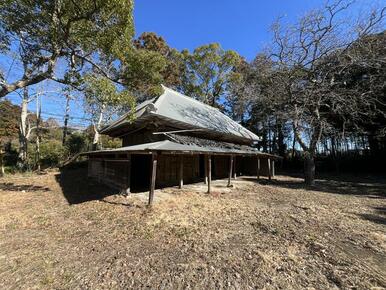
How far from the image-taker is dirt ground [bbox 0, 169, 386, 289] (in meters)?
3.48

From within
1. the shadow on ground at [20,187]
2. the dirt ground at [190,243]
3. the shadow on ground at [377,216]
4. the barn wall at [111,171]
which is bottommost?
the dirt ground at [190,243]

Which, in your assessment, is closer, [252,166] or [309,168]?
[309,168]

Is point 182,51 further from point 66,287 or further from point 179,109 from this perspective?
point 66,287

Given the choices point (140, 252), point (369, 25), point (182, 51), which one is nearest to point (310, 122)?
point (369, 25)

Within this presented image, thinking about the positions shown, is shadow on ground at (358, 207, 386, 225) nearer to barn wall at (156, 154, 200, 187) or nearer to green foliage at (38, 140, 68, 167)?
barn wall at (156, 154, 200, 187)

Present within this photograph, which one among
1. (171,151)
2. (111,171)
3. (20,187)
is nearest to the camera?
(171,151)

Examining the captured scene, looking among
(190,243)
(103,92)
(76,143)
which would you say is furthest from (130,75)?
(76,143)

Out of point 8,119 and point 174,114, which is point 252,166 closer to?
point 174,114

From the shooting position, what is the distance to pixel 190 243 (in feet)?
15.6

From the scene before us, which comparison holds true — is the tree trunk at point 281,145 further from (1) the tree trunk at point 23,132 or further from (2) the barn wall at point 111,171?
(1) the tree trunk at point 23,132

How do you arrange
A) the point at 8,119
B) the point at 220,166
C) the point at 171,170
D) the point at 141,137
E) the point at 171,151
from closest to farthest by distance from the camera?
the point at 171,151, the point at 171,170, the point at 141,137, the point at 220,166, the point at 8,119

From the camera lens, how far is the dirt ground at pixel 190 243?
3484mm

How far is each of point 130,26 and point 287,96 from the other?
30.3 ft

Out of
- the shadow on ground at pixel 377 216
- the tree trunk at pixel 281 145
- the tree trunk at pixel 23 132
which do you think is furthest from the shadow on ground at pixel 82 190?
the tree trunk at pixel 281 145
